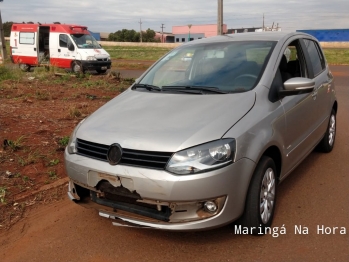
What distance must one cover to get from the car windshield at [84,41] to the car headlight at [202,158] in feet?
55.2

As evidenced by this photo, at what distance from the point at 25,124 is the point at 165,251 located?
439cm

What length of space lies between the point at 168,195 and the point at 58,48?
17913mm

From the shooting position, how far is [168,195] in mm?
2795

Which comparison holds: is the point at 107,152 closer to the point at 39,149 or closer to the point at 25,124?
the point at 39,149

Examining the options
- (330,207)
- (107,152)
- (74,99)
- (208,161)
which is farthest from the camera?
(74,99)

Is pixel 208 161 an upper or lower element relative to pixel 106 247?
upper

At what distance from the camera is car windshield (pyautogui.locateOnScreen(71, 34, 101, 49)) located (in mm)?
18533

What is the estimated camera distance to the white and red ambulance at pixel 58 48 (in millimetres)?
18219

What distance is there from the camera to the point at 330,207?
3.80 meters

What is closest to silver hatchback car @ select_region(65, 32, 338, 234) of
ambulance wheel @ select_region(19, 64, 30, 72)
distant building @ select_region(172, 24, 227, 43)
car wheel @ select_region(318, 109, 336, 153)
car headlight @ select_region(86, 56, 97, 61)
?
car wheel @ select_region(318, 109, 336, 153)

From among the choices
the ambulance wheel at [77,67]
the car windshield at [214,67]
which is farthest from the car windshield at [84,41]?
Answer: the car windshield at [214,67]

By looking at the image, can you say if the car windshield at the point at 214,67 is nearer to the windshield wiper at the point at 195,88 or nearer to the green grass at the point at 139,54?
the windshield wiper at the point at 195,88

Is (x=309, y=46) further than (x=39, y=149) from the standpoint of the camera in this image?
No

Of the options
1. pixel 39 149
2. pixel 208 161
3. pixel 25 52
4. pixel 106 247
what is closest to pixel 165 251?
pixel 106 247
